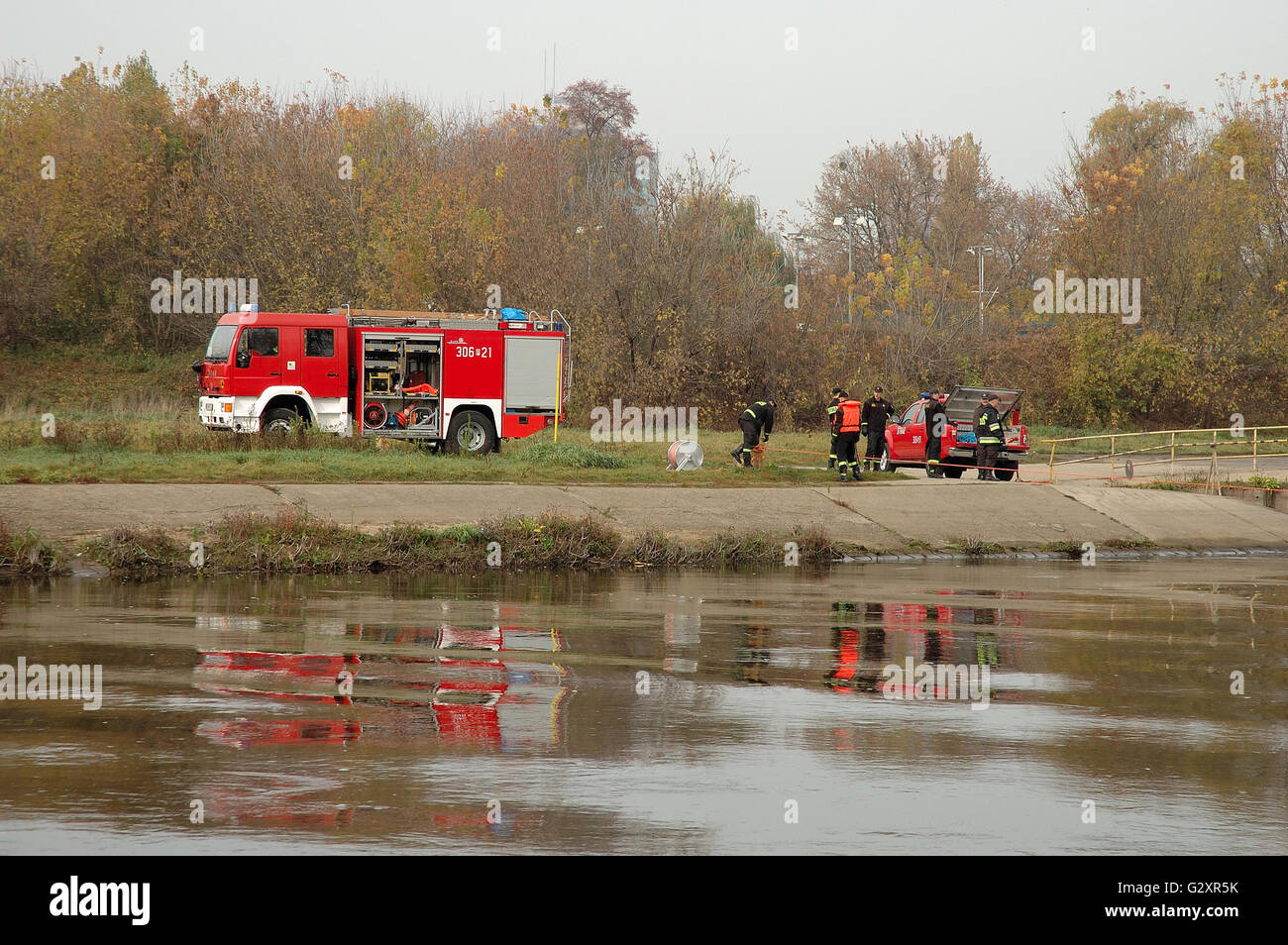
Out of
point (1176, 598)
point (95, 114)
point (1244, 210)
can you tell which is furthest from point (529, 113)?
point (1176, 598)

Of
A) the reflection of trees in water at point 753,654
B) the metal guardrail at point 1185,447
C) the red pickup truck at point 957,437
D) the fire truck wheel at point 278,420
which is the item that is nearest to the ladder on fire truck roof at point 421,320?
the fire truck wheel at point 278,420

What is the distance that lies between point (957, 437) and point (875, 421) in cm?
166

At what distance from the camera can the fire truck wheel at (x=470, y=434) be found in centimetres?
2830

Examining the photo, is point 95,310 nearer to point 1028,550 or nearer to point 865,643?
point 1028,550

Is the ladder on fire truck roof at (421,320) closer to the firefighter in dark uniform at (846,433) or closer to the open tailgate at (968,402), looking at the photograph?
the firefighter in dark uniform at (846,433)

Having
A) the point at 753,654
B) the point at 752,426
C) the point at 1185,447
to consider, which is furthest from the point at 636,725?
the point at 1185,447

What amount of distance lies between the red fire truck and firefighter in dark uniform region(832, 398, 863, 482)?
6.70 m

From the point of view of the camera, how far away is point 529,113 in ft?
204

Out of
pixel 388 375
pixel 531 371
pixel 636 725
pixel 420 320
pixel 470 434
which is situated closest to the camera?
pixel 636 725

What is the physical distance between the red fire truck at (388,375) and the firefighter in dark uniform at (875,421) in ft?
21.3

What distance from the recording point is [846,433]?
25047 millimetres

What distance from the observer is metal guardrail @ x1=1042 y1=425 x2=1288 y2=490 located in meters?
27.9

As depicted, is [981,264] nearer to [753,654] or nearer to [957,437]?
[957,437]
